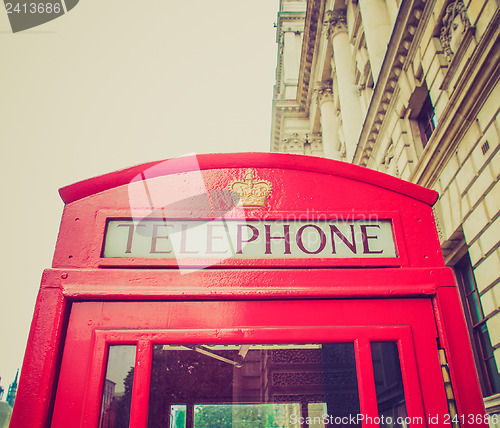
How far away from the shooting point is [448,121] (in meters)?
7.55

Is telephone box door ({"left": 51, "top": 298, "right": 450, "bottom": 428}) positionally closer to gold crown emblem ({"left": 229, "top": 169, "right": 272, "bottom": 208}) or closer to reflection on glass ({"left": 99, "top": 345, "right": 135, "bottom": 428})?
reflection on glass ({"left": 99, "top": 345, "right": 135, "bottom": 428})

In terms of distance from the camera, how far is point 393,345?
1793 mm

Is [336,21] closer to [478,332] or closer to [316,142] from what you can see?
[316,142]

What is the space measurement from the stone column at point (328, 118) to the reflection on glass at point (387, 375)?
57.1 feet

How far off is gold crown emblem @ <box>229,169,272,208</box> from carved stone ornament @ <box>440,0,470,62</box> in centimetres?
684

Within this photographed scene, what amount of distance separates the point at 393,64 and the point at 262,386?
9483 mm

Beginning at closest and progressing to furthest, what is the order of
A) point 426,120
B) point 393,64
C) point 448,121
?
point 448,121, point 426,120, point 393,64

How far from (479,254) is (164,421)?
5.93 meters

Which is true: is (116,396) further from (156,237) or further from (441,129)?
(441,129)

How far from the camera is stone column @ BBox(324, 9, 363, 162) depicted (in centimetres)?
1523

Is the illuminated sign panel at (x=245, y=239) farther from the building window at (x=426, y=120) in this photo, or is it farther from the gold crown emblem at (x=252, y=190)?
the building window at (x=426, y=120)

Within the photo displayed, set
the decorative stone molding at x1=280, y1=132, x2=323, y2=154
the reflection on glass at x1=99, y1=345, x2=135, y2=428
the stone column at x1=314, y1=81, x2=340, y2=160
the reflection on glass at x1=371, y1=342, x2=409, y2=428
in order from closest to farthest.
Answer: the reflection on glass at x1=99, y1=345, x2=135, y2=428 < the reflection on glass at x1=371, y1=342, x2=409, y2=428 < the stone column at x1=314, y1=81, x2=340, y2=160 < the decorative stone molding at x1=280, y1=132, x2=323, y2=154

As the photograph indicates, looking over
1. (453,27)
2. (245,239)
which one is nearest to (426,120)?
(453,27)

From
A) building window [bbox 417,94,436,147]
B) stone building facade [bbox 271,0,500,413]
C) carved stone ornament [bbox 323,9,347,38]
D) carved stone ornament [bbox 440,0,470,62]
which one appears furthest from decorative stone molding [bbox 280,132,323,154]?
carved stone ornament [bbox 440,0,470,62]
